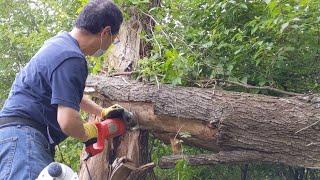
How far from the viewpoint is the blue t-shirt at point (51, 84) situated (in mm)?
1920

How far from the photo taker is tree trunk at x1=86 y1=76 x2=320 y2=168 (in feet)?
8.16

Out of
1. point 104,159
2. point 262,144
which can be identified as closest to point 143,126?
point 104,159

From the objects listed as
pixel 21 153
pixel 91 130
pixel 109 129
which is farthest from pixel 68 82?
pixel 109 129

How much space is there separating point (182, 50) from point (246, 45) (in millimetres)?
620

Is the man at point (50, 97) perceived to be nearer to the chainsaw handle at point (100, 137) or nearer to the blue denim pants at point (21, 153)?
the blue denim pants at point (21, 153)

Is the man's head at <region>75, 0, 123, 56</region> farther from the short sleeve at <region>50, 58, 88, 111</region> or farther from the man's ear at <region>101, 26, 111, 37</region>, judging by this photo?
the short sleeve at <region>50, 58, 88, 111</region>

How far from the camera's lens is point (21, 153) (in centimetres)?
197

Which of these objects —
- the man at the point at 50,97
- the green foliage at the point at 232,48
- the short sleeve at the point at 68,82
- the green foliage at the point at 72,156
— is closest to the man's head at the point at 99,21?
the man at the point at 50,97

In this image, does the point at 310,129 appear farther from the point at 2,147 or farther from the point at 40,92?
the point at 2,147

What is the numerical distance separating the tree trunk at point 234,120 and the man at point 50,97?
0.85 m

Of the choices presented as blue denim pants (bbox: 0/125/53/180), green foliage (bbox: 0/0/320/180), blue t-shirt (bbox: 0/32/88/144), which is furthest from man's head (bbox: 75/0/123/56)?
green foliage (bbox: 0/0/320/180)

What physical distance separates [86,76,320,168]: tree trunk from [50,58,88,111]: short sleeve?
3.59 feet

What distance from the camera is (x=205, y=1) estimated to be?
3.49 metres

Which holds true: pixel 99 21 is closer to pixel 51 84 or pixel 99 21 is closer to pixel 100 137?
pixel 51 84
